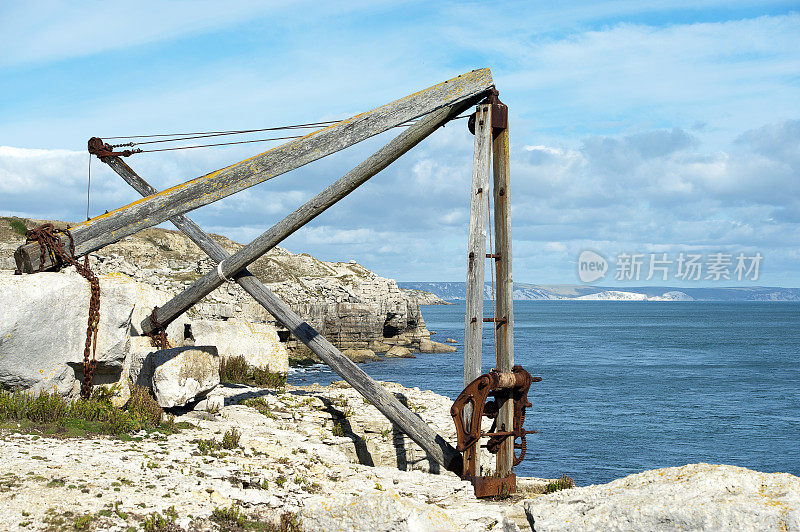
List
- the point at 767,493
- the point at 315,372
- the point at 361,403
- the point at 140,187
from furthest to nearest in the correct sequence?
the point at 315,372
the point at 361,403
the point at 140,187
the point at 767,493

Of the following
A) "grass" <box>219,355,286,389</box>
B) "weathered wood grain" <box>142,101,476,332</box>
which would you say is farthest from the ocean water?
"weathered wood grain" <box>142,101,476,332</box>

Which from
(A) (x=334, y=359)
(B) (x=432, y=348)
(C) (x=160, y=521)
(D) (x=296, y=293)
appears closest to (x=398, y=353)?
(B) (x=432, y=348)

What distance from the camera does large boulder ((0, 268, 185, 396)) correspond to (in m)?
10.0

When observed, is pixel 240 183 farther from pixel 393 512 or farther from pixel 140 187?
pixel 393 512

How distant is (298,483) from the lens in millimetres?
9258

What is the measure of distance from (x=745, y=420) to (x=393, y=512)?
1273 inches

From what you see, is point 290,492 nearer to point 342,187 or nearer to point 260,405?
point 342,187

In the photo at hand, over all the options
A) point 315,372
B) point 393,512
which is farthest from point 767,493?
Result: point 315,372

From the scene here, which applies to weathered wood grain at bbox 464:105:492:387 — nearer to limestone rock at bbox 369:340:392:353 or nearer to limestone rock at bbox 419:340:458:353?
limestone rock at bbox 369:340:392:353

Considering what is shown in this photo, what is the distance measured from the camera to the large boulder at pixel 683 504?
19.2 ft

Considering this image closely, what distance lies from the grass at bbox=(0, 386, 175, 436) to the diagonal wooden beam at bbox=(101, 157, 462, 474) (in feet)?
8.77

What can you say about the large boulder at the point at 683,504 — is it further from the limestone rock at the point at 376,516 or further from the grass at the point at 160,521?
the grass at the point at 160,521

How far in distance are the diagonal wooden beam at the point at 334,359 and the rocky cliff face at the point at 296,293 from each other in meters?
27.2

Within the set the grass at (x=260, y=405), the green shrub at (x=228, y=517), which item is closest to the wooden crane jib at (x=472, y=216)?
the grass at (x=260, y=405)
